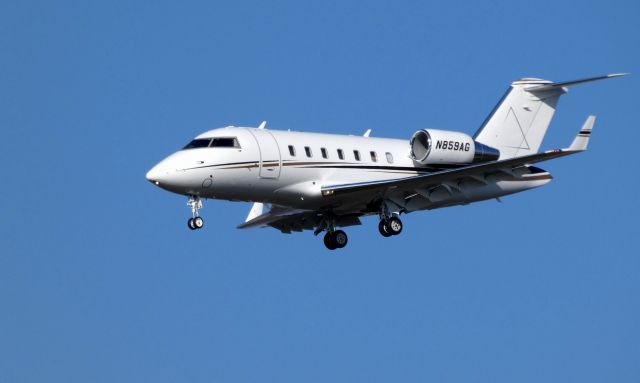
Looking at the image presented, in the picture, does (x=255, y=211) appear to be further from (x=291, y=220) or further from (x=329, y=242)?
(x=329, y=242)

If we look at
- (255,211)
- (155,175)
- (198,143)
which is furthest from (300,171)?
(255,211)

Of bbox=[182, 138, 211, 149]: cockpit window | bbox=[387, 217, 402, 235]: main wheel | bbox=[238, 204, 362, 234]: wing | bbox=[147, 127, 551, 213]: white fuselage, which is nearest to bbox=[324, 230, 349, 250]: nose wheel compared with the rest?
bbox=[238, 204, 362, 234]: wing

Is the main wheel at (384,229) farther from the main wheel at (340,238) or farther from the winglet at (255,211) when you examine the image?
the winglet at (255,211)

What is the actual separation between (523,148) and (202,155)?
10.4m

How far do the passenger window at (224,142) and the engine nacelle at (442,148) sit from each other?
555 centimetres

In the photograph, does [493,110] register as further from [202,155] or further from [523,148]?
[202,155]

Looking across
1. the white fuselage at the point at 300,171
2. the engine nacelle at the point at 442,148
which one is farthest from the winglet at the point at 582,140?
the engine nacelle at the point at 442,148

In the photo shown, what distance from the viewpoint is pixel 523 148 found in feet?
117

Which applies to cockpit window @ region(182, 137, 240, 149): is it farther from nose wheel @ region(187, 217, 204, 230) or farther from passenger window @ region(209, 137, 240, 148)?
nose wheel @ region(187, 217, 204, 230)

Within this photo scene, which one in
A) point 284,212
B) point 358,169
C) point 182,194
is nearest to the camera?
point 182,194

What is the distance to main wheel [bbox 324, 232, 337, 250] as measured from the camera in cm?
3431

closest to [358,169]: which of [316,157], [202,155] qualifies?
[316,157]

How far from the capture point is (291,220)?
35.4m

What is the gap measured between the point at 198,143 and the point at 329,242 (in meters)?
5.49
